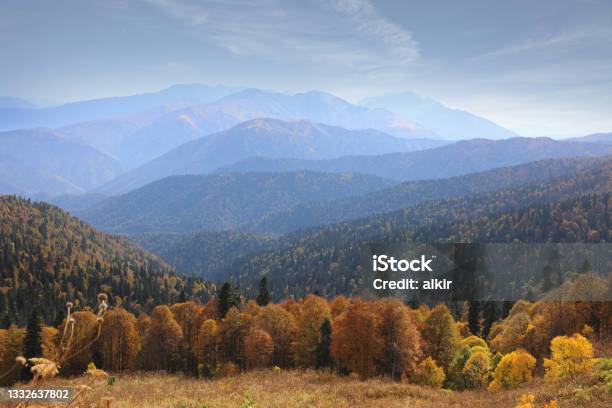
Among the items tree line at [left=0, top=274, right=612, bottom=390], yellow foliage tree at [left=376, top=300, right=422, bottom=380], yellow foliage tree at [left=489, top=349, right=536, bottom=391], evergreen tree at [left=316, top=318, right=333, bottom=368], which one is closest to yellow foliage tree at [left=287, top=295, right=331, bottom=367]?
tree line at [left=0, top=274, right=612, bottom=390]

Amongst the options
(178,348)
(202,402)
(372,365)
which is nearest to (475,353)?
(372,365)

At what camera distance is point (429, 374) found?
43625 millimetres

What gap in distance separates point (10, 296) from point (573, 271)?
738 ft

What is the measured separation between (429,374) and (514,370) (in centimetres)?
839

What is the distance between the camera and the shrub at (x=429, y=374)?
43.0 metres

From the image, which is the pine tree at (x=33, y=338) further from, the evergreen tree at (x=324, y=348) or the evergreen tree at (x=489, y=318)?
the evergreen tree at (x=489, y=318)

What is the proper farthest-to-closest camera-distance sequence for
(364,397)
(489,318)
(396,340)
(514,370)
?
1. (489,318)
2. (396,340)
3. (514,370)
4. (364,397)

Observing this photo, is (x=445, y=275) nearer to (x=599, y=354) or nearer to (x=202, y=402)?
(x=599, y=354)

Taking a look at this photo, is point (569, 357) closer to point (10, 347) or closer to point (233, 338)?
point (233, 338)

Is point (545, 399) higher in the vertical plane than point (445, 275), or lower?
lower

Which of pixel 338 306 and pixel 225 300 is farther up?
pixel 225 300

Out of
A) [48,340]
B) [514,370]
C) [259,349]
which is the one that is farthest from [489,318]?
[48,340]

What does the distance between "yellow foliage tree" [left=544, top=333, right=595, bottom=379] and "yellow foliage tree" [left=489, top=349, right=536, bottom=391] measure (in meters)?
4.85

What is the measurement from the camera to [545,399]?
22328 millimetres
